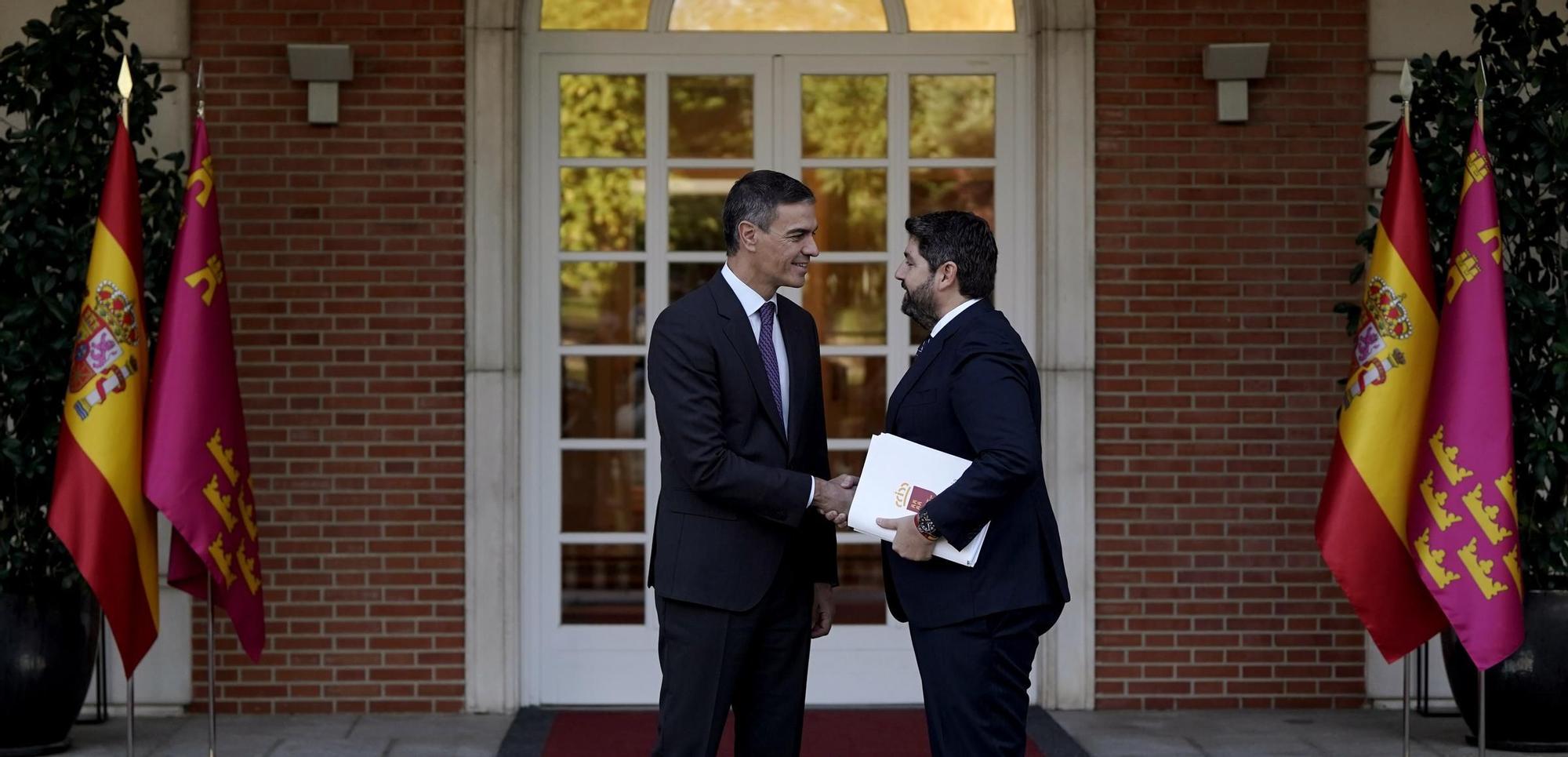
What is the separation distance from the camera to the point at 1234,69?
5.99m

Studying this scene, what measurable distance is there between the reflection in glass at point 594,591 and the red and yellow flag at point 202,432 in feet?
4.57

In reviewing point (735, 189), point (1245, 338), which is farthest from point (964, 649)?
point (1245, 338)

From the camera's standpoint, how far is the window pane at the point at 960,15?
→ 20.5 feet

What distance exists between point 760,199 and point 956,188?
111 inches

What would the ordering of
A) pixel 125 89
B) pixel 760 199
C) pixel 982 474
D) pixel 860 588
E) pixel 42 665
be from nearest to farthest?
pixel 982 474
pixel 760 199
pixel 125 89
pixel 42 665
pixel 860 588

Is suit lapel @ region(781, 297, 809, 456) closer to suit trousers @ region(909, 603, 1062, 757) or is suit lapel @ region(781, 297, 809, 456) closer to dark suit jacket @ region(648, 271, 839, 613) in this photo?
dark suit jacket @ region(648, 271, 839, 613)

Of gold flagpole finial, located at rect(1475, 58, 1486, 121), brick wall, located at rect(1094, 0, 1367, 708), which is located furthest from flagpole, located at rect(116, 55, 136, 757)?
gold flagpole finial, located at rect(1475, 58, 1486, 121)


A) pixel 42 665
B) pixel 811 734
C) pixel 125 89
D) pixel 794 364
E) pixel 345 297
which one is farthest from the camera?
pixel 345 297

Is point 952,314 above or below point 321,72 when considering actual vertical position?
below

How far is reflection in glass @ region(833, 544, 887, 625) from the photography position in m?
6.30

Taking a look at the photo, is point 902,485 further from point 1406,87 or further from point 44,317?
point 44,317

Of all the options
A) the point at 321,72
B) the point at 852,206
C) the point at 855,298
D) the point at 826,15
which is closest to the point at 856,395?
the point at 855,298

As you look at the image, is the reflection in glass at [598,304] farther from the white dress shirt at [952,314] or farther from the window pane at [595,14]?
the white dress shirt at [952,314]

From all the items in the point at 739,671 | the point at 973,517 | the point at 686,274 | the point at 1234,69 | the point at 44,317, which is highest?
the point at 1234,69
